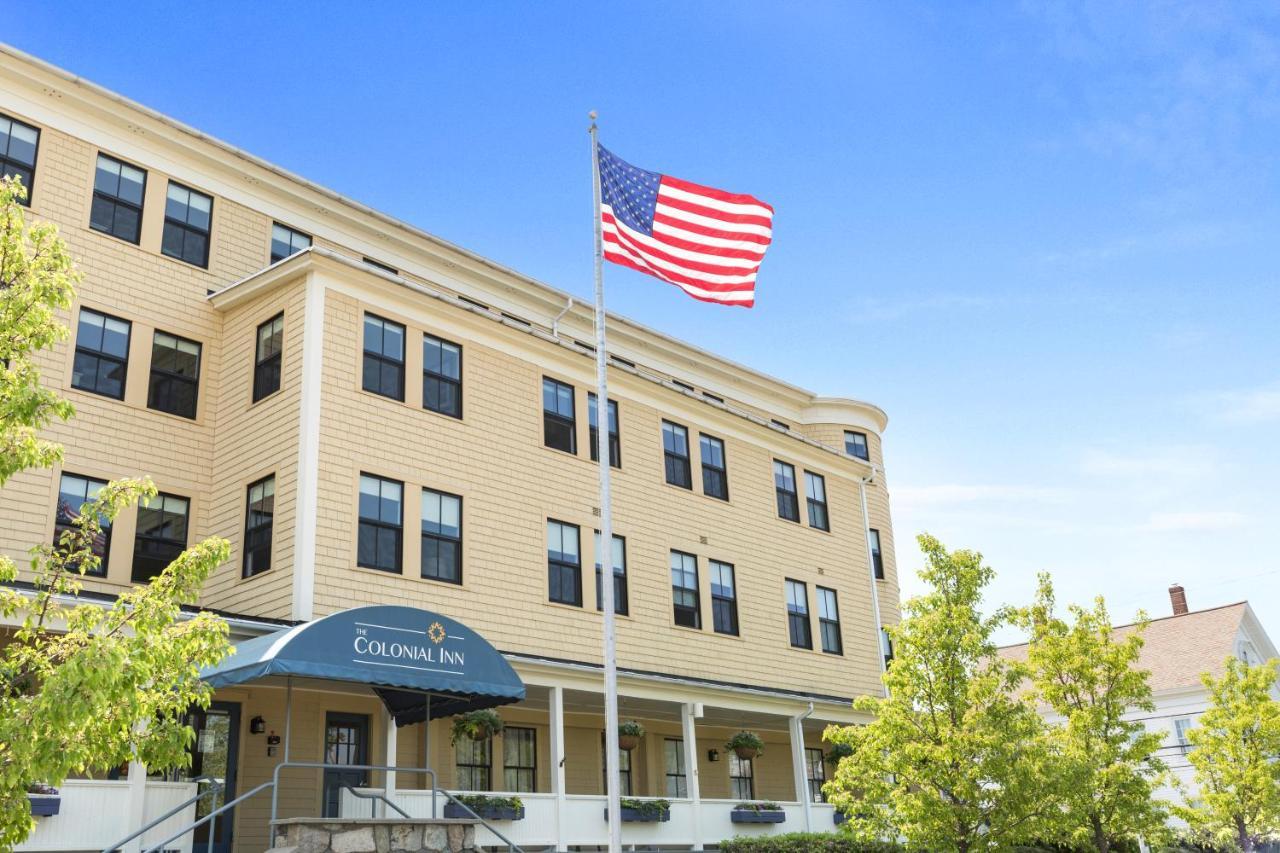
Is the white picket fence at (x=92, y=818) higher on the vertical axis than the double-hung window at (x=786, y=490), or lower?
lower

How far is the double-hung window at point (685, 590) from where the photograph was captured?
85.5 ft

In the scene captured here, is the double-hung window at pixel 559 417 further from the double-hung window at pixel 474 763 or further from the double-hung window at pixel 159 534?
the double-hung window at pixel 159 534

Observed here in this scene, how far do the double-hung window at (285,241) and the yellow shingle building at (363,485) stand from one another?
10 centimetres

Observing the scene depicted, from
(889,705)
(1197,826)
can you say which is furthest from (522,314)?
(1197,826)

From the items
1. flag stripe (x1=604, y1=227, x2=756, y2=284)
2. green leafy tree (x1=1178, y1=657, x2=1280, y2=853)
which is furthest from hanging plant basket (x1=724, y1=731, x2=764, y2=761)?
green leafy tree (x1=1178, y1=657, x2=1280, y2=853)

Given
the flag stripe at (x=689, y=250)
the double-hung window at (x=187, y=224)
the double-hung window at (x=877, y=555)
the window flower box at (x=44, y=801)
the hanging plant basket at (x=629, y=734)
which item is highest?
the double-hung window at (x=187, y=224)

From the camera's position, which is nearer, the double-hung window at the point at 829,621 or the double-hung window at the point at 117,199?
the double-hung window at the point at 117,199

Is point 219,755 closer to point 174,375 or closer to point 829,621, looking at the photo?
point 174,375

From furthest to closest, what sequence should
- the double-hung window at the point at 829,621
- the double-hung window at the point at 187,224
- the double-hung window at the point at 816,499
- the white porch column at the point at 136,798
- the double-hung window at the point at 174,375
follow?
the double-hung window at the point at 816,499
the double-hung window at the point at 829,621
the double-hung window at the point at 187,224
the double-hung window at the point at 174,375
the white porch column at the point at 136,798

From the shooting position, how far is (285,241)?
81.1ft

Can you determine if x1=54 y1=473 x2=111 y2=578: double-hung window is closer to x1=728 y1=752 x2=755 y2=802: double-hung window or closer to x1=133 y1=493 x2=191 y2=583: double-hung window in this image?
x1=133 y1=493 x2=191 y2=583: double-hung window

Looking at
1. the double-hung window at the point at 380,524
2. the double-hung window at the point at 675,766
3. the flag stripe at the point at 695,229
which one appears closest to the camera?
the flag stripe at the point at 695,229

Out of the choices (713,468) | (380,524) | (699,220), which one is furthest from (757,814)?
(699,220)

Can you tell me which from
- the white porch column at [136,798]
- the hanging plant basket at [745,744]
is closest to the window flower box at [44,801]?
the white porch column at [136,798]
